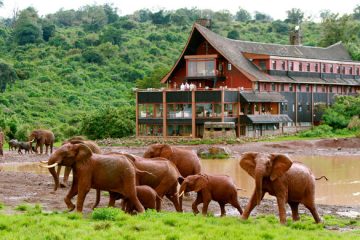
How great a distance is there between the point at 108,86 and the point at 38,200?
6770 centimetres

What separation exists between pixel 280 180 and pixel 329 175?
17.8m

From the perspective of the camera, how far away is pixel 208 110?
5853 cm

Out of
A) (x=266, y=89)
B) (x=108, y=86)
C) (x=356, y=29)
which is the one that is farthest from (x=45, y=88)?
(x=356, y=29)

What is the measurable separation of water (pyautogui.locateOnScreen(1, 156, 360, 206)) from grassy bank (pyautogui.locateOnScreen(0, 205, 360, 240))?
8.59 meters

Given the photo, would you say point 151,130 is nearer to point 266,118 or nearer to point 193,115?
point 193,115

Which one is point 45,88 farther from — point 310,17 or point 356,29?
point 310,17

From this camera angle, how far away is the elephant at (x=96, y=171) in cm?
1505

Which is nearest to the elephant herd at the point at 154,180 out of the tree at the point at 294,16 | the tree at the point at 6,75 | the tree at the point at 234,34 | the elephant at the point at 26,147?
the elephant at the point at 26,147

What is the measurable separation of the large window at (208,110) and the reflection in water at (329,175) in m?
14.3

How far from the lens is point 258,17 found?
181250 mm

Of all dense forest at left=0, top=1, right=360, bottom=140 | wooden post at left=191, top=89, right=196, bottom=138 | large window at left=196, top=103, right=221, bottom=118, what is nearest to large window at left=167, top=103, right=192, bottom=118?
wooden post at left=191, top=89, right=196, bottom=138

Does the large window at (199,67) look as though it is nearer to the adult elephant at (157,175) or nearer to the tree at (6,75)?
the tree at (6,75)

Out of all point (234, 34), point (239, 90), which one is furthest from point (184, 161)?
point (234, 34)

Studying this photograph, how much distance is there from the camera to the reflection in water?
78.4 feet
